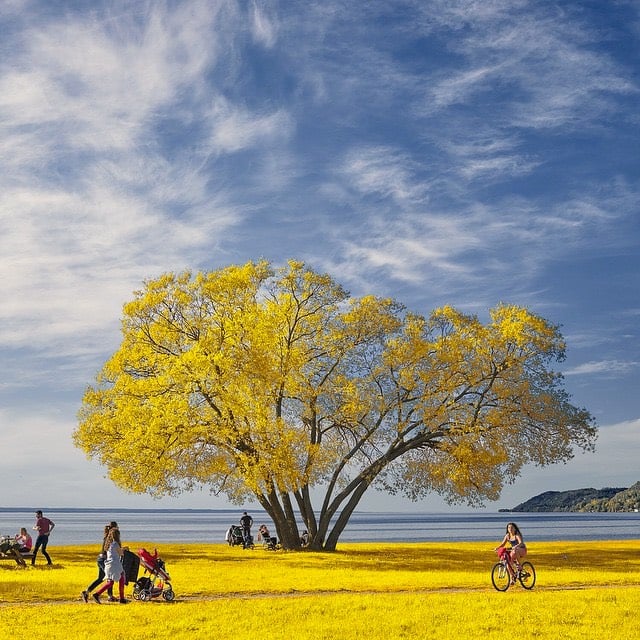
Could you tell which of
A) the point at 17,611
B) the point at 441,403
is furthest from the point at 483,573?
the point at 17,611

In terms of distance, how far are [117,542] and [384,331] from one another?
2532cm

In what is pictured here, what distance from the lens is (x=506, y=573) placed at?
27266 mm

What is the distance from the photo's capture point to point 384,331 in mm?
46375

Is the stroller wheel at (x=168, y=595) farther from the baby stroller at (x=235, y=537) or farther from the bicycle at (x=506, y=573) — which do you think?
the baby stroller at (x=235, y=537)

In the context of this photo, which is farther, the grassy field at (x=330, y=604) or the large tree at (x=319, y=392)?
the large tree at (x=319, y=392)

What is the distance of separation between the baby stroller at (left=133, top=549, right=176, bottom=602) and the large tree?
17498mm

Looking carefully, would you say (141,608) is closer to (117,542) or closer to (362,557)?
(117,542)

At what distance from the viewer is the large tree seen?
141 ft

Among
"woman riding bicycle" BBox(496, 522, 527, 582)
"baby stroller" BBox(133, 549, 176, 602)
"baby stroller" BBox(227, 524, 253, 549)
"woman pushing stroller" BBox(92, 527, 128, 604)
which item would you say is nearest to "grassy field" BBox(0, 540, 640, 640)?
"baby stroller" BBox(133, 549, 176, 602)

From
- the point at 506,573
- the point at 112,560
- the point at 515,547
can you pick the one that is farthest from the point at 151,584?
the point at 515,547

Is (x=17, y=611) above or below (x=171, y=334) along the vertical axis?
below

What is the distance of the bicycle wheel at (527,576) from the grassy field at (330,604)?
1.89 feet

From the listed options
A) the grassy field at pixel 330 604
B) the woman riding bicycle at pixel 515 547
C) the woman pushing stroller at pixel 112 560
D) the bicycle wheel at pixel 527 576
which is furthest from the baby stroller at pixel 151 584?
the bicycle wheel at pixel 527 576

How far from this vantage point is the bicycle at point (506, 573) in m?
27.0
